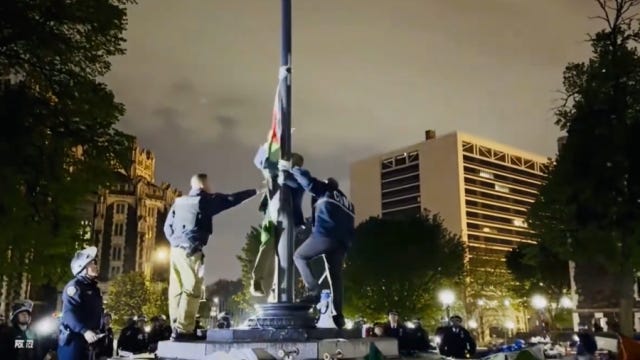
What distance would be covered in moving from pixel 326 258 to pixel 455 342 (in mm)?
4058

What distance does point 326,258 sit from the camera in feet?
31.2

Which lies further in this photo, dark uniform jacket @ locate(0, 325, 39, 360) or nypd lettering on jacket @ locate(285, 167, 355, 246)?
dark uniform jacket @ locate(0, 325, 39, 360)

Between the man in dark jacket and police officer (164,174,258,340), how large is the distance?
5.35 m

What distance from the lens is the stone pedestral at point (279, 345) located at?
7.48 m

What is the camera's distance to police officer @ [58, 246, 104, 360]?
6531 millimetres

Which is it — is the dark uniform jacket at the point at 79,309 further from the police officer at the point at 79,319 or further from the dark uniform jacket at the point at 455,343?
the dark uniform jacket at the point at 455,343

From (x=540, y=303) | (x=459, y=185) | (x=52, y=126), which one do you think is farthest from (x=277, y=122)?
(x=459, y=185)

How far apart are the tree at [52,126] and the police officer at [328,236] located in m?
8.84

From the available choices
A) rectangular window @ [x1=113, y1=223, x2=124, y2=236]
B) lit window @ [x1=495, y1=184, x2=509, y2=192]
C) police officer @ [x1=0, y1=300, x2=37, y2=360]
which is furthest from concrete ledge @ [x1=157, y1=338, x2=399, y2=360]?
lit window @ [x1=495, y1=184, x2=509, y2=192]

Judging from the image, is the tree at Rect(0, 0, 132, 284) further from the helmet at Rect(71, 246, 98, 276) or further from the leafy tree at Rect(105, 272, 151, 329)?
the leafy tree at Rect(105, 272, 151, 329)

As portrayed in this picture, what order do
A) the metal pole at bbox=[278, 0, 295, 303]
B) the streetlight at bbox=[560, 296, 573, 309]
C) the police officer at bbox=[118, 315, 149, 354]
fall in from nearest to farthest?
1. the metal pole at bbox=[278, 0, 295, 303]
2. the police officer at bbox=[118, 315, 149, 354]
3. the streetlight at bbox=[560, 296, 573, 309]

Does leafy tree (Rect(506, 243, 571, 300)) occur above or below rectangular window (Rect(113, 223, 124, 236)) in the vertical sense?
below

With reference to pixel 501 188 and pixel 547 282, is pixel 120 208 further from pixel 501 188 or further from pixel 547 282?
pixel 547 282

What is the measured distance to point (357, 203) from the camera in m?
139
